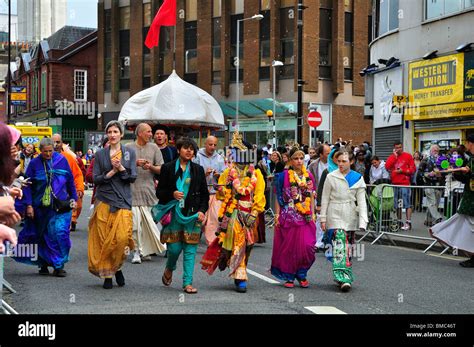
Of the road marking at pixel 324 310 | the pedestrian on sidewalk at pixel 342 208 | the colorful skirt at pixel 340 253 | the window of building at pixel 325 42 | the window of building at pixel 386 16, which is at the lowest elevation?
the road marking at pixel 324 310

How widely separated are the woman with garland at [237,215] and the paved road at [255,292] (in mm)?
400

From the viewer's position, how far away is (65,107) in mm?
62281

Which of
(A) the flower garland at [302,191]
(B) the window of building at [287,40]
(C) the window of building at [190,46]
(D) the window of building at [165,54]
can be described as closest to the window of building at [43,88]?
(D) the window of building at [165,54]

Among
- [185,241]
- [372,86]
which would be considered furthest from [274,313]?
[372,86]

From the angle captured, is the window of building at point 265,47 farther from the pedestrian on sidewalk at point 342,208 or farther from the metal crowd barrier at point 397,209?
the pedestrian on sidewalk at point 342,208

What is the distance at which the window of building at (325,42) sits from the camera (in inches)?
1741

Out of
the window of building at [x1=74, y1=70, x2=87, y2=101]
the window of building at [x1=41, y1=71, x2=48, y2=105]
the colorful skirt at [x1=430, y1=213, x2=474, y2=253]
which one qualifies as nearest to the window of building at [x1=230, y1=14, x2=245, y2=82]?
the window of building at [x1=74, y1=70, x2=87, y2=101]

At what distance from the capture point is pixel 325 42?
4450cm

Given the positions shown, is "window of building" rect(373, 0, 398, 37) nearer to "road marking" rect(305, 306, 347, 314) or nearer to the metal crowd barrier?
the metal crowd barrier

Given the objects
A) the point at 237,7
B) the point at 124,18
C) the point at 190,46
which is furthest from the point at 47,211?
the point at 124,18

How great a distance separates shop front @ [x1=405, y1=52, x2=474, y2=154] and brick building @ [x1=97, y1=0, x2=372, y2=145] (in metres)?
17.2

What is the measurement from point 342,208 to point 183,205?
6.89 ft

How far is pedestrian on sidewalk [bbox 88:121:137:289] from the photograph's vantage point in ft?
31.0

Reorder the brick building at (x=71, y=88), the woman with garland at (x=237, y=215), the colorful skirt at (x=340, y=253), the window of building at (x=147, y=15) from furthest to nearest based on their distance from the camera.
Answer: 1. the brick building at (x=71, y=88)
2. the window of building at (x=147, y=15)
3. the colorful skirt at (x=340, y=253)
4. the woman with garland at (x=237, y=215)
